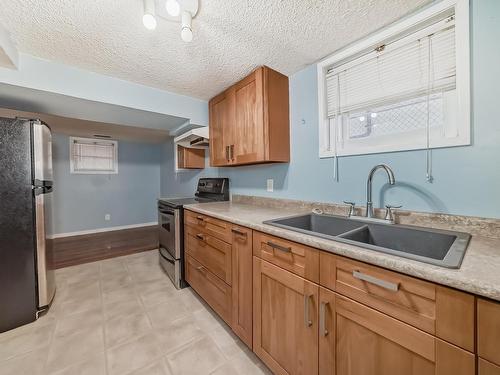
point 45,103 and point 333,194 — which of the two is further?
point 45,103

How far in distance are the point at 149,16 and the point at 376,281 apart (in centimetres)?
160

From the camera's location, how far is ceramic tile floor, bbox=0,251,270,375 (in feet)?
4.27

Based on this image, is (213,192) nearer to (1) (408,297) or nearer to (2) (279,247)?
(2) (279,247)

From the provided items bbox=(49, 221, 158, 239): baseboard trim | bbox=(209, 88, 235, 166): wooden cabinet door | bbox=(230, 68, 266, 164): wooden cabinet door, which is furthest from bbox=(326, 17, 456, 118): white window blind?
bbox=(49, 221, 158, 239): baseboard trim

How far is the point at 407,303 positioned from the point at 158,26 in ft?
6.26

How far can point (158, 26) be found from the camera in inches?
52.0

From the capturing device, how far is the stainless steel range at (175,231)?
7.25ft

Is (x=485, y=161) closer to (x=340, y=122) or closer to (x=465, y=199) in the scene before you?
(x=465, y=199)

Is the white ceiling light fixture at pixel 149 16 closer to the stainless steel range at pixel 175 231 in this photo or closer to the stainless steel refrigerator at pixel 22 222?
the stainless steel refrigerator at pixel 22 222

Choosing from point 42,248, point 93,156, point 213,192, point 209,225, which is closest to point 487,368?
point 209,225

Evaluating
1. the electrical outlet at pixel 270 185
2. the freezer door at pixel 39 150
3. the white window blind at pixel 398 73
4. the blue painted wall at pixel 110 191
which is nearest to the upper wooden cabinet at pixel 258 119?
the electrical outlet at pixel 270 185

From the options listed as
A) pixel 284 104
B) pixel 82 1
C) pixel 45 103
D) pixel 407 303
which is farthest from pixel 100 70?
pixel 407 303

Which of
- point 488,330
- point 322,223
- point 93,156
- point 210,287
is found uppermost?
point 93,156

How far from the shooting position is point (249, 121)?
75.3 inches
